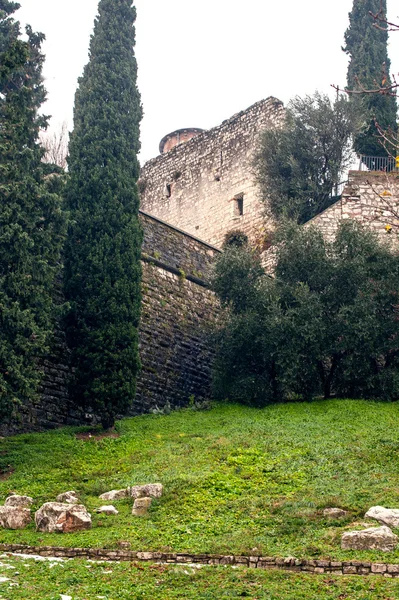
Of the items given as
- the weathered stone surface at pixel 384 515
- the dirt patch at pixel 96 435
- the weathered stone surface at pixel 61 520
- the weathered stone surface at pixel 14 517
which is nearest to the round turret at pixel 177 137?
the dirt patch at pixel 96 435

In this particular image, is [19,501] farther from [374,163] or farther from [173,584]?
[374,163]

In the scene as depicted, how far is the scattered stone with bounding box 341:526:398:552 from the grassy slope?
0.86 m

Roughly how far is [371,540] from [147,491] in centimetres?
357

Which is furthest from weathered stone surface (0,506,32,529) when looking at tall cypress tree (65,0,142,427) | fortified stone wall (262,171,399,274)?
fortified stone wall (262,171,399,274)

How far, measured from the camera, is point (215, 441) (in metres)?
15.3

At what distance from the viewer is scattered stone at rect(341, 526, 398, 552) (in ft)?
30.5

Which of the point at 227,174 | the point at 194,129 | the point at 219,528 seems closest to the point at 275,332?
the point at 219,528

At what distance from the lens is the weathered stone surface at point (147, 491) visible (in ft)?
38.9

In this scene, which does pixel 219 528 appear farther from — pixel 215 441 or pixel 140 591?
pixel 215 441

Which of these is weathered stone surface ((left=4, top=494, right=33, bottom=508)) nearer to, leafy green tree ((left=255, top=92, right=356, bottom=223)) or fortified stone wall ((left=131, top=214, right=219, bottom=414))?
fortified stone wall ((left=131, top=214, right=219, bottom=414))

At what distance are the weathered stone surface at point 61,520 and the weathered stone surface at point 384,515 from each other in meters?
3.29

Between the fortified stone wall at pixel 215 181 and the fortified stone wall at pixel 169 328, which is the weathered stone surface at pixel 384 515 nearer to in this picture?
the fortified stone wall at pixel 169 328

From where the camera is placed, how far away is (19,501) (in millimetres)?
11625

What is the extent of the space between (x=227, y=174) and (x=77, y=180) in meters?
13.2
